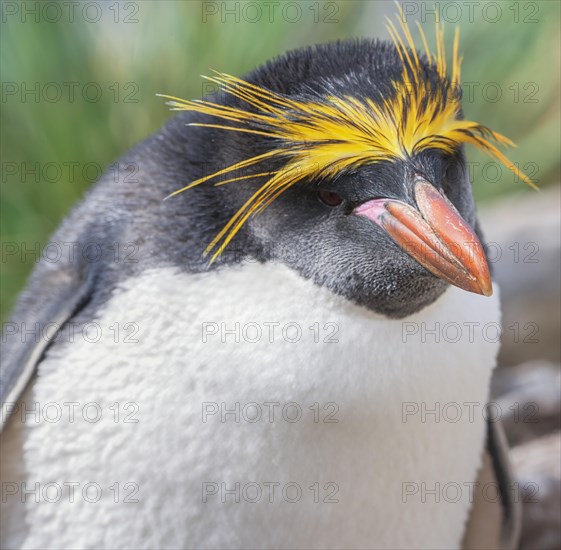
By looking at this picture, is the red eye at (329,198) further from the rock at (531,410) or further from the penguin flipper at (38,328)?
the rock at (531,410)

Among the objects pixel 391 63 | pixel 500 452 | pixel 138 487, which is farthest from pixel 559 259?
pixel 138 487

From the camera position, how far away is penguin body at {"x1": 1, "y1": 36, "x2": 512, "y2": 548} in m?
1.44

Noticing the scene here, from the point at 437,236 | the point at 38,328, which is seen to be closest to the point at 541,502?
the point at 437,236

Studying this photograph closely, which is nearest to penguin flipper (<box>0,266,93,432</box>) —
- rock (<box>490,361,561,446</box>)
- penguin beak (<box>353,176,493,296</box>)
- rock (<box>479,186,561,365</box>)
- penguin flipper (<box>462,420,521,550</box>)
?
penguin beak (<box>353,176,493,296</box>)

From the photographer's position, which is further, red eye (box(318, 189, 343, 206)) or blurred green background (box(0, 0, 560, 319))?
blurred green background (box(0, 0, 560, 319))

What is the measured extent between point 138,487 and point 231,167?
1.90 ft

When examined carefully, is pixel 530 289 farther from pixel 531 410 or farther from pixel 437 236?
pixel 437 236

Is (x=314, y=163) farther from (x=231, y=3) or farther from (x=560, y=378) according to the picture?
(x=231, y=3)

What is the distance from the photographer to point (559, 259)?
3.28 m

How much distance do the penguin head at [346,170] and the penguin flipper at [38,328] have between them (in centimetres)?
30

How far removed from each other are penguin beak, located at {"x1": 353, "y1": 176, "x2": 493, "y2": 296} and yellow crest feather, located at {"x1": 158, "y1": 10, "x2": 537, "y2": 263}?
0.09 m

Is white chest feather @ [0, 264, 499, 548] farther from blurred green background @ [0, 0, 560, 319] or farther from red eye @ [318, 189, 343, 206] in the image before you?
blurred green background @ [0, 0, 560, 319]

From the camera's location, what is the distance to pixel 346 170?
1.39m

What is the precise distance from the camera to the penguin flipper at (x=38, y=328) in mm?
1584
